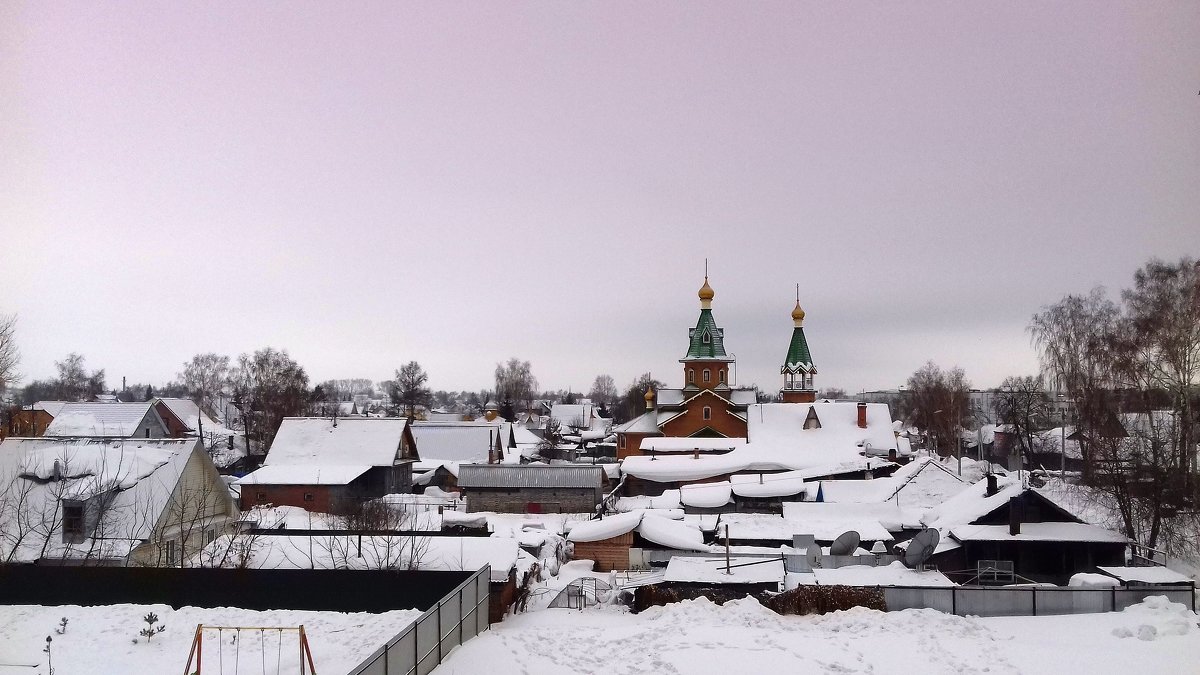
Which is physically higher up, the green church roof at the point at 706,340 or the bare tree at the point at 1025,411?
the green church roof at the point at 706,340

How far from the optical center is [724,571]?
16.7 meters

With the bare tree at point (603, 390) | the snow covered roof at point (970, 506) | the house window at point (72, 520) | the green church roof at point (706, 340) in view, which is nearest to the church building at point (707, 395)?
the green church roof at point (706, 340)

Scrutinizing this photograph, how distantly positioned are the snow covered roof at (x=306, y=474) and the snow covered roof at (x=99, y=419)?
5802mm

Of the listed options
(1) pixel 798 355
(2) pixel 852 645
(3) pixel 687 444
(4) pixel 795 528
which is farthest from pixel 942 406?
(2) pixel 852 645

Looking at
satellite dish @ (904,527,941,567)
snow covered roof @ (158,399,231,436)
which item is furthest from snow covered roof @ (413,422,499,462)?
satellite dish @ (904,527,941,567)

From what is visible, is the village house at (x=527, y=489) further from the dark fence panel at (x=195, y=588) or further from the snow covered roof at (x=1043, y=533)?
the dark fence panel at (x=195, y=588)

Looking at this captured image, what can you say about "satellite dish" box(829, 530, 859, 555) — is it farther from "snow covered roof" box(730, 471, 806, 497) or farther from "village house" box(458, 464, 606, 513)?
"village house" box(458, 464, 606, 513)

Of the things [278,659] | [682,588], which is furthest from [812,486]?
[278,659]

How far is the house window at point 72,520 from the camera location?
18422mm

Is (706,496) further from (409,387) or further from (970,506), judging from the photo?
(409,387)

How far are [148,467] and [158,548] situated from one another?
2.38 m

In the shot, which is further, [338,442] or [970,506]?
[338,442]

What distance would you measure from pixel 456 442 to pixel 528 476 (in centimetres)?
1451

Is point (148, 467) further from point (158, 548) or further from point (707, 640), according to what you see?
point (707, 640)
